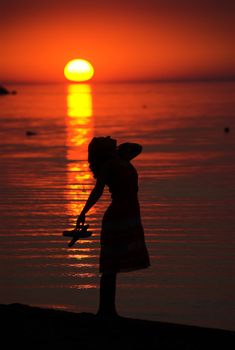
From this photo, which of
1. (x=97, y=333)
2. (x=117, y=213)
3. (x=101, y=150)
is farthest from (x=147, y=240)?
(x=97, y=333)

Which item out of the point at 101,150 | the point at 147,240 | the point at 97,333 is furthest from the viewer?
the point at 147,240

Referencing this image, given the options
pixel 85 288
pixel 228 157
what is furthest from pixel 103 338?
pixel 228 157

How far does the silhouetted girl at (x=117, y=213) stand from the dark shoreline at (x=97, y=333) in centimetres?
47

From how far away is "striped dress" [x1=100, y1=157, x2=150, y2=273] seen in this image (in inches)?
288

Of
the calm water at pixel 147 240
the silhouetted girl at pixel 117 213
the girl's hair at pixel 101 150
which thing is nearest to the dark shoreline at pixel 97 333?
the silhouetted girl at pixel 117 213

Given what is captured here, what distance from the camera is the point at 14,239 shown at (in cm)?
1581

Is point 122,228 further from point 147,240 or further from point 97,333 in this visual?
point 147,240

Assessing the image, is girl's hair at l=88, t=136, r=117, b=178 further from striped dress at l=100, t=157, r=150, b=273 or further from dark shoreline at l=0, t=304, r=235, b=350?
dark shoreline at l=0, t=304, r=235, b=350

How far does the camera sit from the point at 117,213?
290 inches

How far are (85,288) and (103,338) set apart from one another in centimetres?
527

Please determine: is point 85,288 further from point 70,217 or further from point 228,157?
point 228,157

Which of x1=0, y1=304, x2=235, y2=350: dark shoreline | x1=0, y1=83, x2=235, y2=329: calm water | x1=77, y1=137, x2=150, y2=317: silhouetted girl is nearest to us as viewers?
x1=0, y1=304, x2=235, y2=350: dark shoreline

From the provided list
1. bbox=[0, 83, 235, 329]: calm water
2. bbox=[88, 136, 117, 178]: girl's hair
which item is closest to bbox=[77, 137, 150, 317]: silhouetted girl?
bbox=[88, 136, 117, 178]: girl's hair

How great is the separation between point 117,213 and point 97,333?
1044 millimetres
